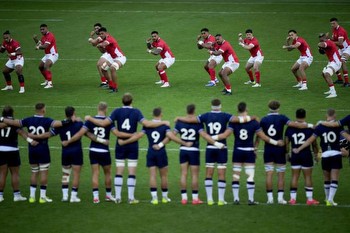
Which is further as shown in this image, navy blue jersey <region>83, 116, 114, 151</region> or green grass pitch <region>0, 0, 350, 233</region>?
navy blue jersey <region>83, 116, 114, 151</region>

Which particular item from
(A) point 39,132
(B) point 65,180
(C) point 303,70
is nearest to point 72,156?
(B) point 65,180

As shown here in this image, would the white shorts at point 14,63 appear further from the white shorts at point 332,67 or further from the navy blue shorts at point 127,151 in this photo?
the navy blue shorts at point 127,151

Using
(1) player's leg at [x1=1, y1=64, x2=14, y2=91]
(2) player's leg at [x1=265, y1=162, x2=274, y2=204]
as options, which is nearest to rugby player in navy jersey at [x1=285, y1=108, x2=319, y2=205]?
(2) player's leg at [x1=265, y1=162, x2=274, y2=204]

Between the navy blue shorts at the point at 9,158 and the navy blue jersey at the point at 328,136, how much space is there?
6821 mm

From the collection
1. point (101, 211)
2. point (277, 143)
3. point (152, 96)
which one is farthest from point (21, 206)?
point (152, 96)

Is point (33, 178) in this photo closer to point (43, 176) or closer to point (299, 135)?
point (43, 176)

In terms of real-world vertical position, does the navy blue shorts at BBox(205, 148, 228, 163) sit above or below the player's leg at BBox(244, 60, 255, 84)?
below

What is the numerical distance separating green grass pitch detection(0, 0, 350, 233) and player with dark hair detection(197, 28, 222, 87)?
52 centimetres

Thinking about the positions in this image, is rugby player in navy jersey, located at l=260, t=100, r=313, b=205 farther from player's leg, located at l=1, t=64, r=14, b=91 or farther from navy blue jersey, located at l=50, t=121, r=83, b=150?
player's leg, located at l=1, t=64, r=14, b=91

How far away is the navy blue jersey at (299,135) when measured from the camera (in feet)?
59.3

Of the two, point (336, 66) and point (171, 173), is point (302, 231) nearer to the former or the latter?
point (171, 173)

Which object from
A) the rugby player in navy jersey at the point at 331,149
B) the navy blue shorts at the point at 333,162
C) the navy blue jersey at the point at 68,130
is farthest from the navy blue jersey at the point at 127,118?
the navy blue shorts at the point at 333,162

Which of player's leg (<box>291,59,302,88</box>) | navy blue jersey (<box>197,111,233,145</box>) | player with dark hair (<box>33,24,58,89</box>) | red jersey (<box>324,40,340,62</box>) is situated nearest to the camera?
navy blue jersey (<box>197,111,233,145</box>)

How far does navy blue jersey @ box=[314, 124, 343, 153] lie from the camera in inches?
709
